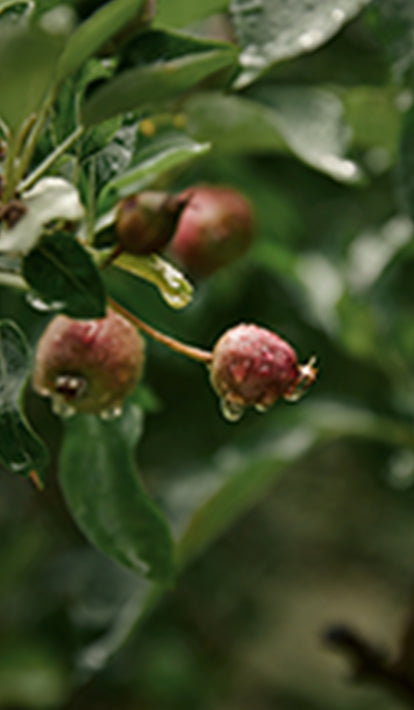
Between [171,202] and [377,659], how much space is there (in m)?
0.77

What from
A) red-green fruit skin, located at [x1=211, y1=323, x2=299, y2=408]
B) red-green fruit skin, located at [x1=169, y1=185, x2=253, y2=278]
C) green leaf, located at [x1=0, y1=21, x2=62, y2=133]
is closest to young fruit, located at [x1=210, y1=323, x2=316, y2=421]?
red-green fruit skin, located at [x1=211, y1=323, x2=299, y2=408]

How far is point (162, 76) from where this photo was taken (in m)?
0.64

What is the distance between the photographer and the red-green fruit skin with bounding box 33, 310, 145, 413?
70 centimetres

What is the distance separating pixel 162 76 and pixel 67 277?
0.16 metres

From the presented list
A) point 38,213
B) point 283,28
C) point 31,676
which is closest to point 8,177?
point 38,213

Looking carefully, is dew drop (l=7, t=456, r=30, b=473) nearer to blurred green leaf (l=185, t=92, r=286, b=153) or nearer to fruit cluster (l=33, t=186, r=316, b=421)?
fruit cluster (l=33, t=186, r=316, b=421)

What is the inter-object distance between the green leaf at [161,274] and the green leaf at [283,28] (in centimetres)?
17

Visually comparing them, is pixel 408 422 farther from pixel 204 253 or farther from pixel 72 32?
pixel 72 32

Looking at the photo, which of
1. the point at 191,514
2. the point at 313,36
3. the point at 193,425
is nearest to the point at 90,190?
the point at 313,36

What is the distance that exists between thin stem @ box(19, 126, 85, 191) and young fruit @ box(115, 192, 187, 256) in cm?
5

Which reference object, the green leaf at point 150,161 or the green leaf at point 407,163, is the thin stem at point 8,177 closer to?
the green leaf at point 150,161

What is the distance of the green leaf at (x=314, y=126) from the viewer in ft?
2.82

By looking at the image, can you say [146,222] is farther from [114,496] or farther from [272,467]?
[272,467]

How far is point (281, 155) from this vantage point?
5.62 ft
